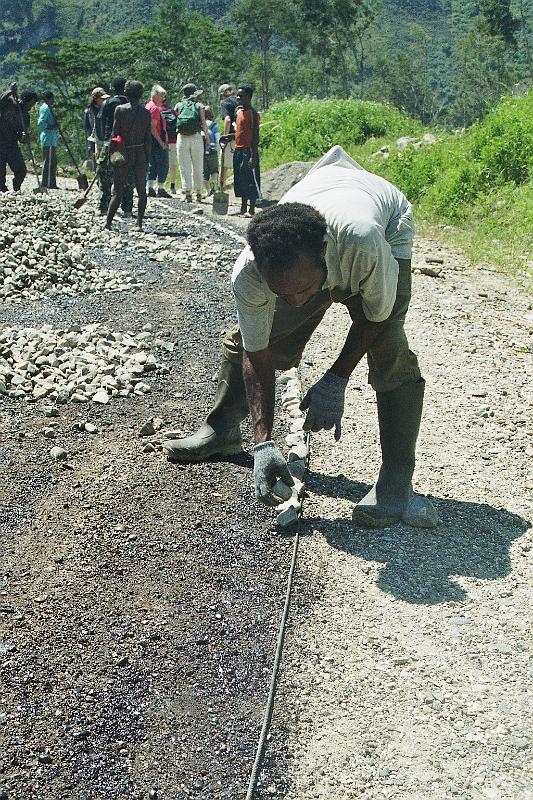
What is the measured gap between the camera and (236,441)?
4.76 metres

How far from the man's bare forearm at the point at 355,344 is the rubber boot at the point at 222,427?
820mm

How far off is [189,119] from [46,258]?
5225 millimetres

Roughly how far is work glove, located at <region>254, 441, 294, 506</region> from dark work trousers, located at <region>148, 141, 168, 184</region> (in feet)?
41.2

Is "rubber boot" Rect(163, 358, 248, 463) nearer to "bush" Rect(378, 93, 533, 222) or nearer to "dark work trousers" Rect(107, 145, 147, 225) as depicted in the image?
"dark work trousers" Rect(107, 145, 147, 225)

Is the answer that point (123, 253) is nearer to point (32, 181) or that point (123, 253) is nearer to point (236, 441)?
point (236, 441)

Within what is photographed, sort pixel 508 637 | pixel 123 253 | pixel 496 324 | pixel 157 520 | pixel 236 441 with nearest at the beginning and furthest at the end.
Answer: pixel 508 637, pixel 157 520, pixel 236 441, pixel 496 324, pixel 123 253

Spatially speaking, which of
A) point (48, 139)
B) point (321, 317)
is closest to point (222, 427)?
point (321, 317)

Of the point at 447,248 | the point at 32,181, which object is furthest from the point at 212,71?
the point at 447,248

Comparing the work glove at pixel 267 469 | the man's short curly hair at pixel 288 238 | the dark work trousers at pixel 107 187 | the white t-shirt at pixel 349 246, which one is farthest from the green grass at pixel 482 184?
the man's short curly hair at pixel 288 238

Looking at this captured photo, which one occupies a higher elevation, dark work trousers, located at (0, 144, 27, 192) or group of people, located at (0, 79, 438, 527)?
group of people, located at (0, 79, 438, 527)

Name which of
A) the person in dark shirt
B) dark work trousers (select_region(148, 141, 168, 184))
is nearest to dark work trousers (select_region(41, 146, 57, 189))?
dark work trousers (select_region(148, 141, 168, 184))

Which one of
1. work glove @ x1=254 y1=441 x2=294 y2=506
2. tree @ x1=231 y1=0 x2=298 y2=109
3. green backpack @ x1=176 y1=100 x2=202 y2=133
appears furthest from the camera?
tree @ x1=231 y1=0 x2=298 y2=109

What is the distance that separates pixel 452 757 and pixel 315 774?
410 mm

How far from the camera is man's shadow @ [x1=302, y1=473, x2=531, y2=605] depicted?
372 cm
